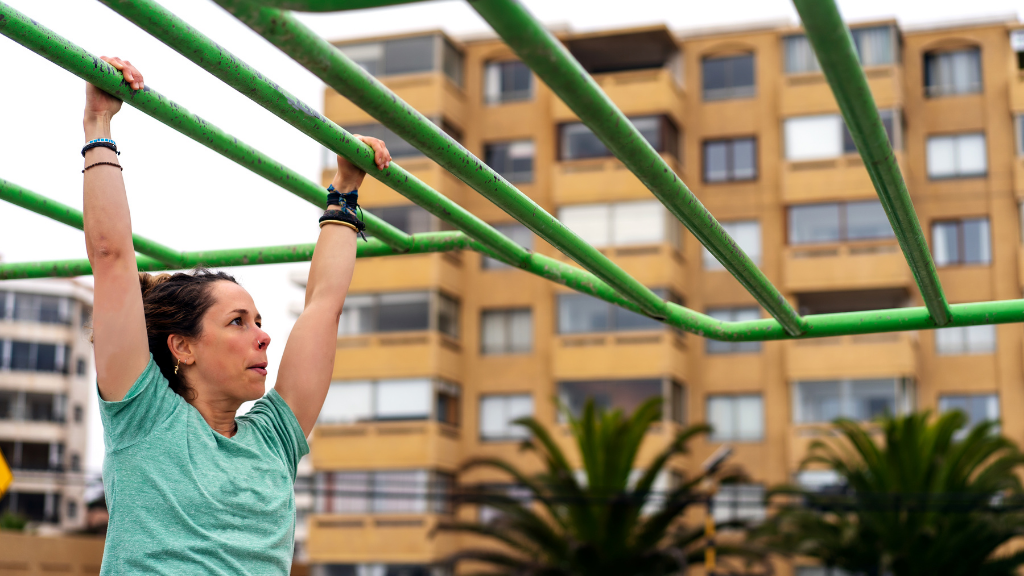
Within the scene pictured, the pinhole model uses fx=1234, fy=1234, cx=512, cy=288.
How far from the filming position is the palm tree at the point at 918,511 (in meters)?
19.3

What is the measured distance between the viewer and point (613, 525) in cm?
2016

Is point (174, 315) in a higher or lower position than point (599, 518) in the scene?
higher

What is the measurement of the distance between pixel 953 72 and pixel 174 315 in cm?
3025

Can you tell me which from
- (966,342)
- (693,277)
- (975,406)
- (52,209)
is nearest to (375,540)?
(693,277)

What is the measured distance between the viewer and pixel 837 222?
95.6ft

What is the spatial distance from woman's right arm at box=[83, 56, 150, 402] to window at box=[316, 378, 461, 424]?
27084 mm

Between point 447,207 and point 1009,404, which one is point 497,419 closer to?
point 1009,404

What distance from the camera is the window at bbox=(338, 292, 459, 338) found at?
97.3 ft

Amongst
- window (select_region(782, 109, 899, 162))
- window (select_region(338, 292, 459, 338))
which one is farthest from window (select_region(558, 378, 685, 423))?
window (select_region(782, 109, 899, 162))

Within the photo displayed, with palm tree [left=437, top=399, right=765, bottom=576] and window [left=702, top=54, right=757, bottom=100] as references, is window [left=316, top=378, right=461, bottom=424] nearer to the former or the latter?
palm tree [left=437, top=399, right=765, bottom=576]

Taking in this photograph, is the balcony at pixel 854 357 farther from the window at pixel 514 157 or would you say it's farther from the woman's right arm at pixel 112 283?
the woman's right arm at pixel 112 283

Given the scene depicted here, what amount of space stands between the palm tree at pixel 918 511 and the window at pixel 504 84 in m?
13.8

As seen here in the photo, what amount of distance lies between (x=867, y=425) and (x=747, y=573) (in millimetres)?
4767

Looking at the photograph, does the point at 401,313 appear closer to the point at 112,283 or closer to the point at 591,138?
the point at 591,138
